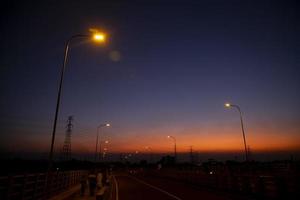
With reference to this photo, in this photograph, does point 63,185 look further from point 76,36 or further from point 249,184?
point 249,184

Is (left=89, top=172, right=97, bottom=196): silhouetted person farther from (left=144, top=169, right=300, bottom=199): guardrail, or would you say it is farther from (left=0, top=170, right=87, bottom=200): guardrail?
(left=144, top=169, right=300, bottom=199): guardrail

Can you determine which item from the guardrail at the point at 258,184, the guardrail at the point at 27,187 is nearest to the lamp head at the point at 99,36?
the guardrail at the point at 27,187

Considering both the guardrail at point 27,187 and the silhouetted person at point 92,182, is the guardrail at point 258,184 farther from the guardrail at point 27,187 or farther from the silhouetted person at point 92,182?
the guardrail at point 27,187

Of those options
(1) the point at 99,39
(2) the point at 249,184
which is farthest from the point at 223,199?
(1) the point at 99,39

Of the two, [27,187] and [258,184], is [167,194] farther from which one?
[27,187]

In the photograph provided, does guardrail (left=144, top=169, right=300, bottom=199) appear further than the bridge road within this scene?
No

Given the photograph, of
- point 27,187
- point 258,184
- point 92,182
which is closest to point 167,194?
point 92,182

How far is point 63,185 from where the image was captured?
23500 mm

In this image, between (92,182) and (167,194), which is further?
(167,194)

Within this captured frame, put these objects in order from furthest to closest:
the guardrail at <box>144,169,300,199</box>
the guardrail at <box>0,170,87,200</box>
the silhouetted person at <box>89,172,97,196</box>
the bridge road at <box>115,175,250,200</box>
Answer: the bridge road at <box>115,175,250,200</box> < the silhouetted person at <box>89,172,97,196</box> < the guardrail at <box>144,169,300,199</box> < the guardrail at <box>0,170,87,200</box>

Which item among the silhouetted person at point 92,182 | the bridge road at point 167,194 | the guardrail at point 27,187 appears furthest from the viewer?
the bridge road at point 167,194

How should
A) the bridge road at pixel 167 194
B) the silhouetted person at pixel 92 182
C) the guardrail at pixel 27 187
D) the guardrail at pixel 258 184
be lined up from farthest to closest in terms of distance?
1. the bridge road at pixel 167 194
2. the silhouetted person at pixel 92 182
3. the guardrail at pixel 258 184
4. the guardrail at pixel 27 187

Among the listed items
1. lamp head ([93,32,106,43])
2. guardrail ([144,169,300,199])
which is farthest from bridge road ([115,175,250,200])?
lamp head ([93,32,106,43])

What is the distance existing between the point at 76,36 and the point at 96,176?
994 centimetres
